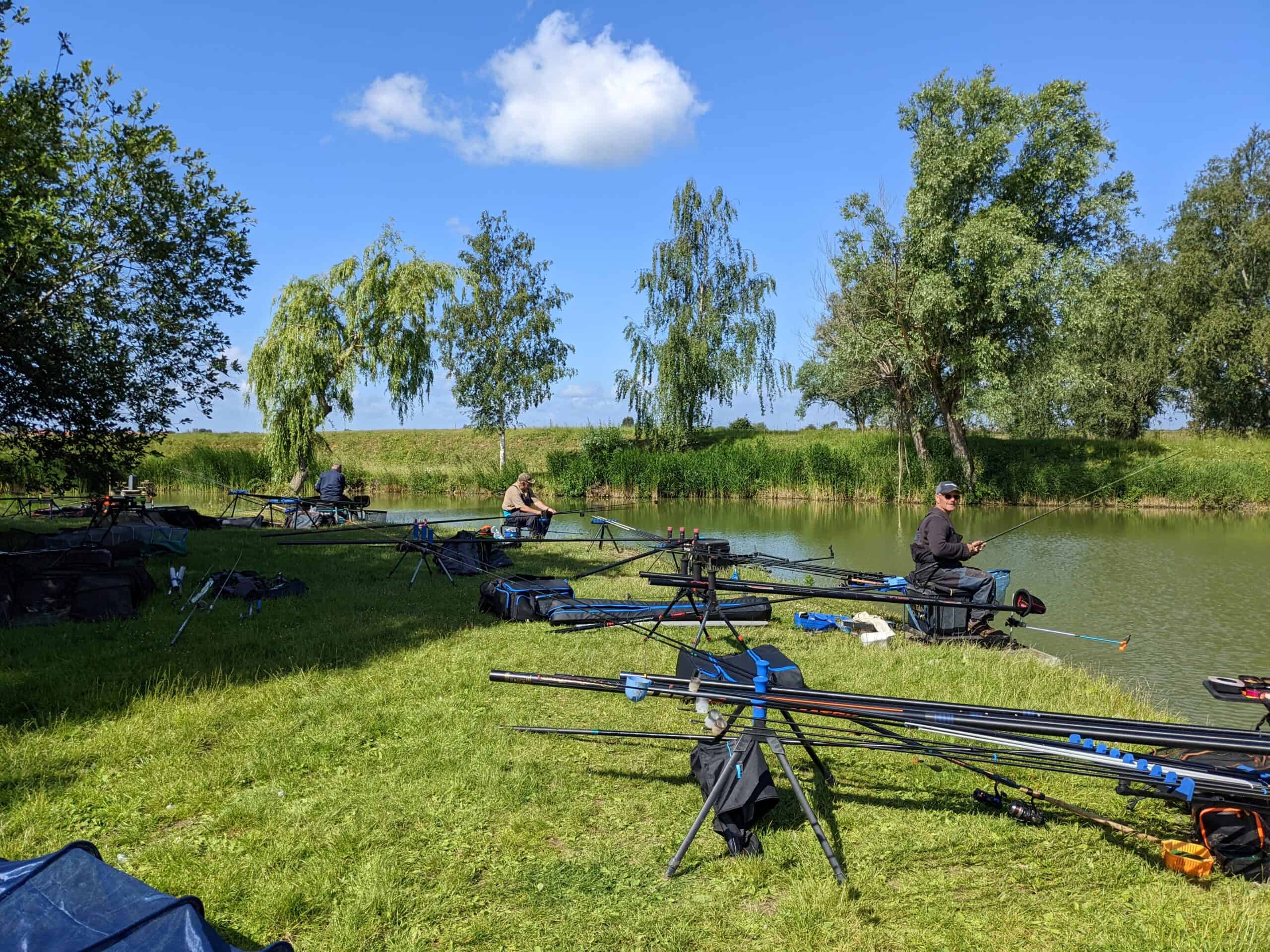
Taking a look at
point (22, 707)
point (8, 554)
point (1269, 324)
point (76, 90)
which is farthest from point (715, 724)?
point (1269, 324)

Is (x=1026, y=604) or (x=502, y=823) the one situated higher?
(x=1026, y=604)

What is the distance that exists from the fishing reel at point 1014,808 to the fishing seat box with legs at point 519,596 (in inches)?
191

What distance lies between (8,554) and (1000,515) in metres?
24.9

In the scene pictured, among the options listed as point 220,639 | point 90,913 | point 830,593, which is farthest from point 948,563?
point 90,913

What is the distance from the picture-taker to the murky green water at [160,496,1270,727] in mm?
8422

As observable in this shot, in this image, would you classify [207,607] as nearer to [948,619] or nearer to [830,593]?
[830,593]

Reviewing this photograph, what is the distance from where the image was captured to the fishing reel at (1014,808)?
3959 mm

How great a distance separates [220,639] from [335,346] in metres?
17.7

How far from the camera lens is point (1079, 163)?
86.3 feet

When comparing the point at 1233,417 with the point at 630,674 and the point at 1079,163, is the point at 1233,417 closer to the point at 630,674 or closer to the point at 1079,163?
the point at 1079,163

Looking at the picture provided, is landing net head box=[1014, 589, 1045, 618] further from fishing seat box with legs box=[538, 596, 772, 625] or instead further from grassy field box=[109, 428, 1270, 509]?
grassy field box=[109, 428, 1270, 509]

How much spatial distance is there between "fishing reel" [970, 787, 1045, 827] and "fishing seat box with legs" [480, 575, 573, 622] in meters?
4.86

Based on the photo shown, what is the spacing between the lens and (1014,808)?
4008 mm

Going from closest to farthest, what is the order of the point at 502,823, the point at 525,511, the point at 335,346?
1. the point at 502,823
2. the point at 525,511
3. the point at 335,346
